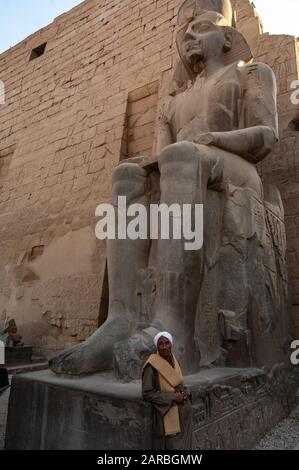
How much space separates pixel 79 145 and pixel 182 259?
3.86 m

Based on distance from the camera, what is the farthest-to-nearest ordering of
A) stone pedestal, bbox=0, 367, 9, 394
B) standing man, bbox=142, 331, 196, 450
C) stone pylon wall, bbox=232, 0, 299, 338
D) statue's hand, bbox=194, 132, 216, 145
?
1. stone pylon wall, bbox=232, 0, 299, 338
2. stone pedestal, bbox=0, 367, 9, 394
3. statue's hand, bbox=194, 132, 216, 145
4. standing man, bbox=142, 331, 196, 450

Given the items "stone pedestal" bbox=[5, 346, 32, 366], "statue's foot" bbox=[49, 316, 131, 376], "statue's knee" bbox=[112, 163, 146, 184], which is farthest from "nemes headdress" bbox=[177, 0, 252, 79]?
"stone pedestal" bbox=[5, 346, 32, 366]

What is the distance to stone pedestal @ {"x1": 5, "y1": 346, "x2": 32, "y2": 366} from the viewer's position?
3902 millimetres

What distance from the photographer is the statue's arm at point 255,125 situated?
2.27 meters

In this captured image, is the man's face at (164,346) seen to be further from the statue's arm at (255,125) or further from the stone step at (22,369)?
the stone step at (22,369)

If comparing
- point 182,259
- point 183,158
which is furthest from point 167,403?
point 183,158

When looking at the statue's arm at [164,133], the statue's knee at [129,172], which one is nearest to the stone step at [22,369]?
the statue's knee at [129,172]

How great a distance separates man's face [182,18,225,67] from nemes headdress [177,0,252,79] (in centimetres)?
6

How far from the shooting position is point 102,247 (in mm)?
4285

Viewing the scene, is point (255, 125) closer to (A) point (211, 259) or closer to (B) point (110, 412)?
(A) point (211, 259)

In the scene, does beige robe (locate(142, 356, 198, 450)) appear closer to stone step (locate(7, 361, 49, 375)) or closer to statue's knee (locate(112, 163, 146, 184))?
statue's knee (locate(112, 163, 146, 184))

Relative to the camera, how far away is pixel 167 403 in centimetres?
122

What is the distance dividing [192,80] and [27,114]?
13.8 feet
